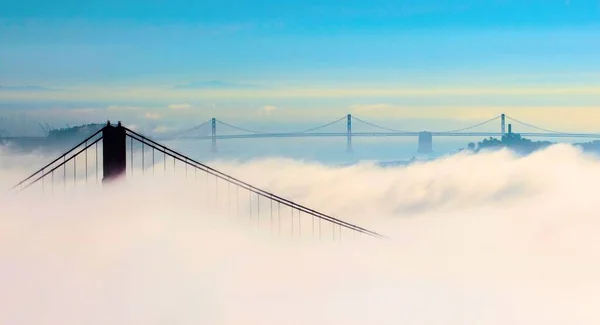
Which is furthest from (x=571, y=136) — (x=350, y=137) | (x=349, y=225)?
(x=349, y=225)

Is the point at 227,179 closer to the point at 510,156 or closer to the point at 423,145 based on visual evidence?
the point at 423,145

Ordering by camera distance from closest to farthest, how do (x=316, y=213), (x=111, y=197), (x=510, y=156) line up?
(x=111, y=197), (x=316, y=213), (x=510, y=156)

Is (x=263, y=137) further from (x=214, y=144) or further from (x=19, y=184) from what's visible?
(x=19, y=184)

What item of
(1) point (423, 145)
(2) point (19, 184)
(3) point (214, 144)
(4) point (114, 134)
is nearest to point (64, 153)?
(2) point (19, 184)

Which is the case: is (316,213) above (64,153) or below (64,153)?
below

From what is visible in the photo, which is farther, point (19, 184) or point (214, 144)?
point (214, 144)

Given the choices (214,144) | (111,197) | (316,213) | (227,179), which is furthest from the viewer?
(214,144)
